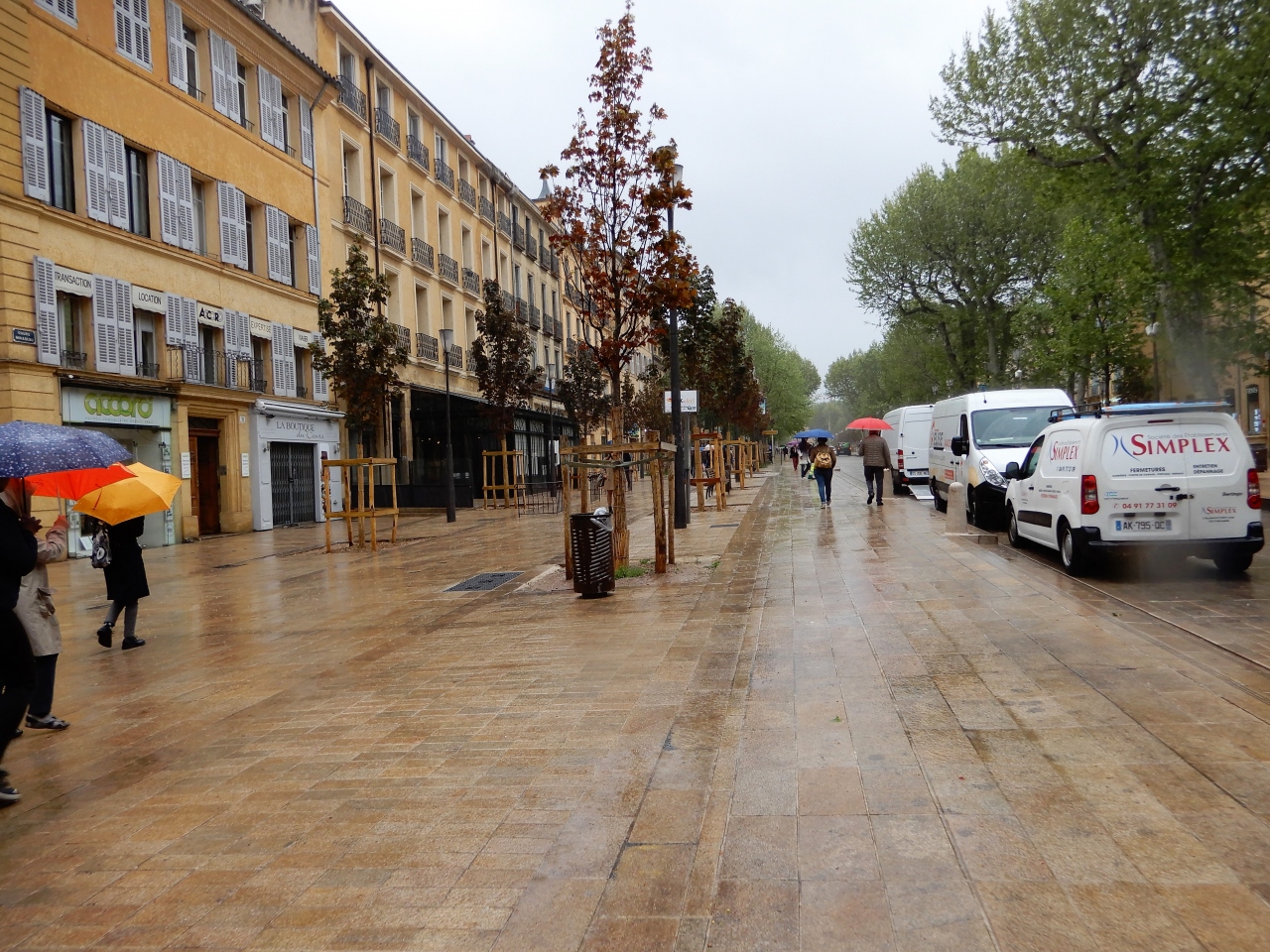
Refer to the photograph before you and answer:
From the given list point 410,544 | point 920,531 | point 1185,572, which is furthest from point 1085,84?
point 410,544

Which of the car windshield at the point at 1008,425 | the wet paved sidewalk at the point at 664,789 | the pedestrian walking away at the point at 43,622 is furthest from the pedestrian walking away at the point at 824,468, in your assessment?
the pedestrian walking away at the point at 43,622

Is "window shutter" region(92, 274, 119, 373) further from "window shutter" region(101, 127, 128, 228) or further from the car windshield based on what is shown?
the car windshield

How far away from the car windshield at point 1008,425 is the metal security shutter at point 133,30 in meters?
17.4

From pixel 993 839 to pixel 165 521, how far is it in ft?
68.5

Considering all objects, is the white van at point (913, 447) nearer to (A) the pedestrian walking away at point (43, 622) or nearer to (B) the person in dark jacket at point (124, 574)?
(B) the person in dark jacket at point (124, 574)

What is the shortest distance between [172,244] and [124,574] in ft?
49.9

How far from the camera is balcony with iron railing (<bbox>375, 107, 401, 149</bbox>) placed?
32.5m

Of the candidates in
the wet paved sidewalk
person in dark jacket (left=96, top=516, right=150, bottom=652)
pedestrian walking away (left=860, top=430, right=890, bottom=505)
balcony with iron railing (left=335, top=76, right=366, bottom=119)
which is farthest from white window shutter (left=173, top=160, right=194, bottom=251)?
the wet paved sidewalk

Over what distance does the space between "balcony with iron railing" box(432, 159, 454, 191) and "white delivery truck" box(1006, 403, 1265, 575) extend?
30.4m

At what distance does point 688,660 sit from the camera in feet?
23.5

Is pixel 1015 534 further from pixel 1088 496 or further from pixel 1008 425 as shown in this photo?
pixel 1008 425

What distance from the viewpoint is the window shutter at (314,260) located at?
92.7 ft

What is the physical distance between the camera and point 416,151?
3503 centimetres

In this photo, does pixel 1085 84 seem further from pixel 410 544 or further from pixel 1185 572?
pixel 410 544
